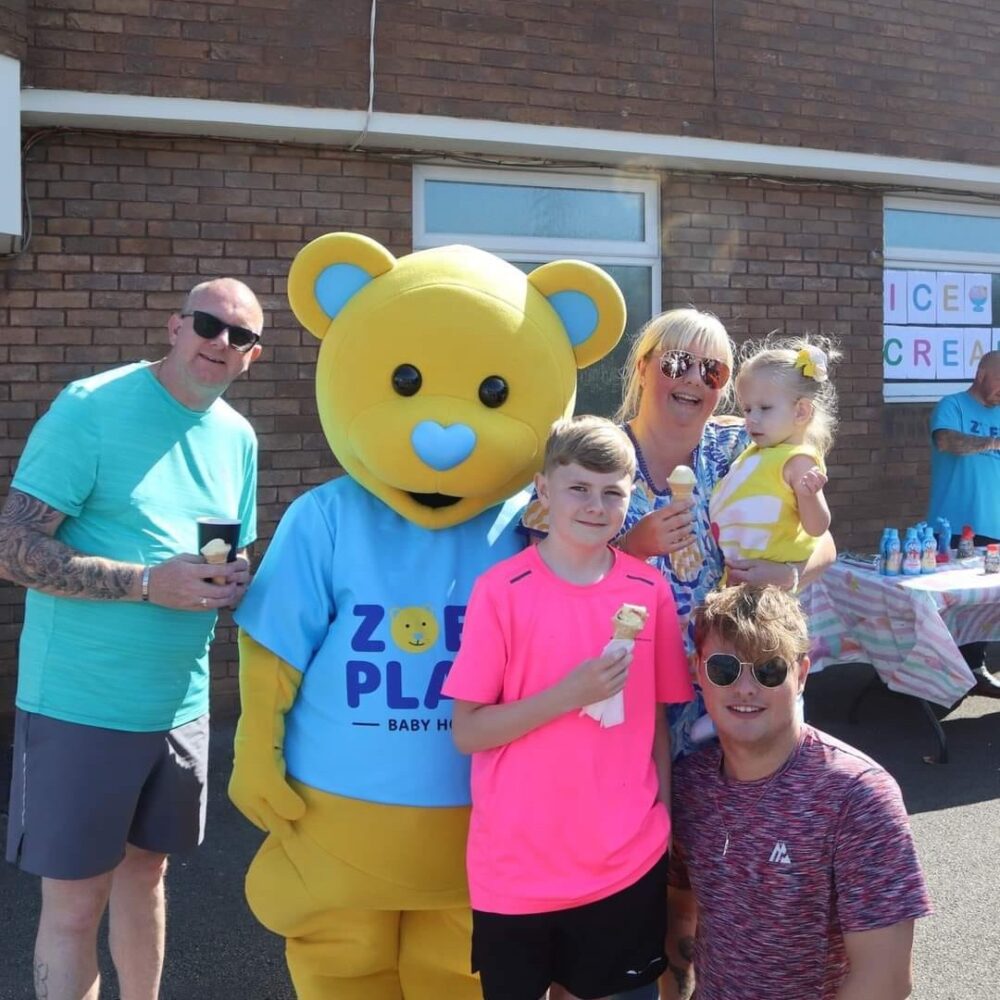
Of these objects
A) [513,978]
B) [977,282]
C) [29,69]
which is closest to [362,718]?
[513,978]

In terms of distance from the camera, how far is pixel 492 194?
21.4 feet

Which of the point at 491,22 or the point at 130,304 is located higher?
the point at 491,22

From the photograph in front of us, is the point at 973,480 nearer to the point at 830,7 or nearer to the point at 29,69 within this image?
the point at 830,7

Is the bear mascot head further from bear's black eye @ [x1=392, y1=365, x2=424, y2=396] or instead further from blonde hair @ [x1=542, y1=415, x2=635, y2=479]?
blonde hair @ [x1=542, y1=415, x2=635, y2=479]

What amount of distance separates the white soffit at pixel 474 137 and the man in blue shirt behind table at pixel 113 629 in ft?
10.2

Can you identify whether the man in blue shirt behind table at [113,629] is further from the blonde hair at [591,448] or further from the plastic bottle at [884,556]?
the plastic bottle at [884,556]

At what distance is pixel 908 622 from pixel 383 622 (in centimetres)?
383

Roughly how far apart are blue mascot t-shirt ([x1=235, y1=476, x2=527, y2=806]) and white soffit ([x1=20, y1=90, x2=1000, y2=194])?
12.7 feet

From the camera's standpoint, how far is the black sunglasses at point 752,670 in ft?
7.03

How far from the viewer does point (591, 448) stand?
2.13m

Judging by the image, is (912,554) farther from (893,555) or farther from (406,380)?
(406,380)

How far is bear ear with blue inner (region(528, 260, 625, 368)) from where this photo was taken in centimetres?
250

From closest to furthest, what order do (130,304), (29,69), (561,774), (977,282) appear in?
(561,774) → (29,69) → (130,304) → (977,282)

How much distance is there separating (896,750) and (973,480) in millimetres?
1786
